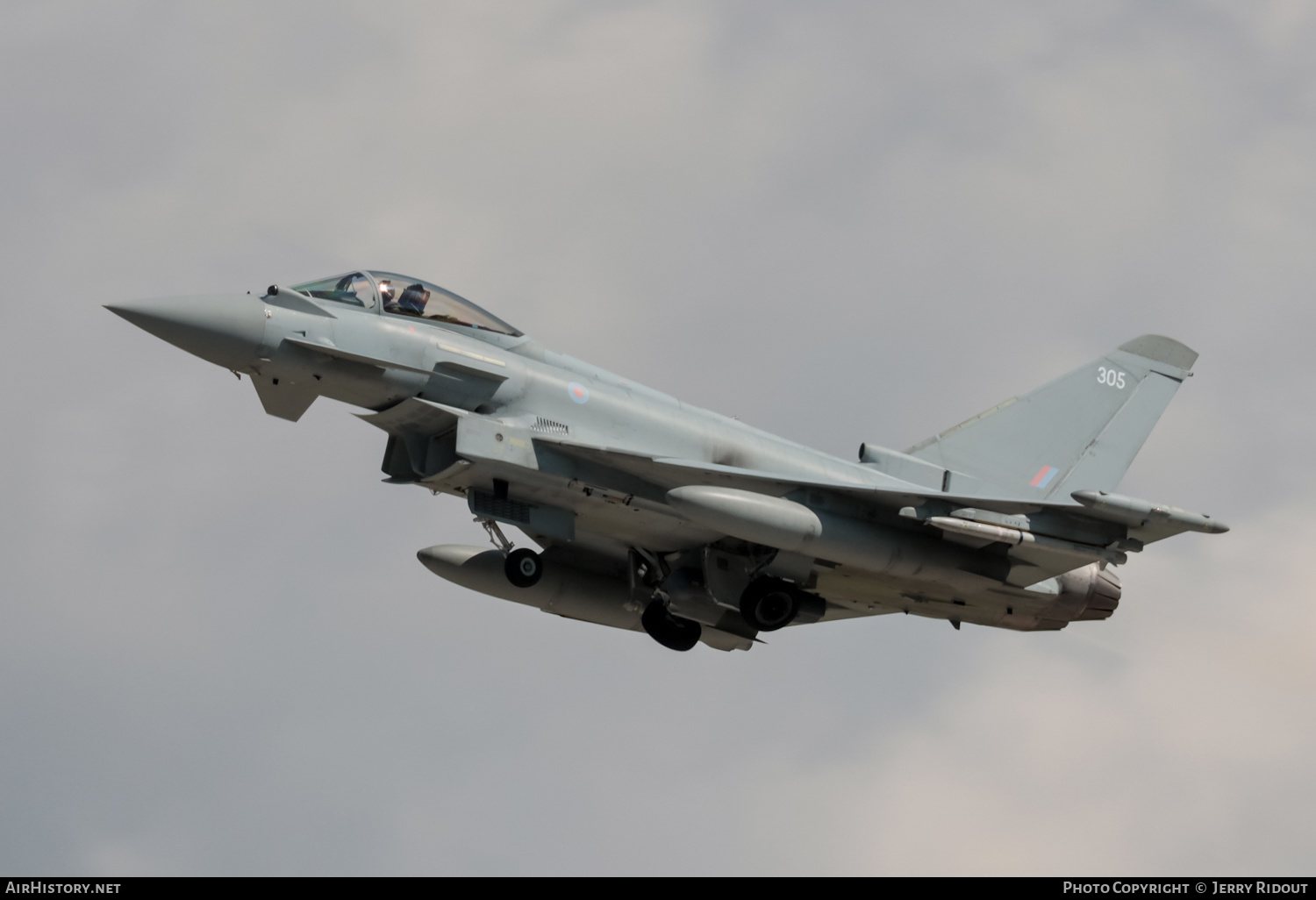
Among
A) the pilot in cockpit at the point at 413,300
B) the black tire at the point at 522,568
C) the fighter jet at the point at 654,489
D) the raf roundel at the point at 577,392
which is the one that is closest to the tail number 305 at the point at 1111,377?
the fighter jet at the point at 654,489

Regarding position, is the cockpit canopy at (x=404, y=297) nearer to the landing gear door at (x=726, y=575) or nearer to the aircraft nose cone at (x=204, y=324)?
the aircraft nose cone at (x=204, y=324)

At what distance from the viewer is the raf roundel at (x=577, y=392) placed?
61.8 ft

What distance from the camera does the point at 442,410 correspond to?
59.0 feet

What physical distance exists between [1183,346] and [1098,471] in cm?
277

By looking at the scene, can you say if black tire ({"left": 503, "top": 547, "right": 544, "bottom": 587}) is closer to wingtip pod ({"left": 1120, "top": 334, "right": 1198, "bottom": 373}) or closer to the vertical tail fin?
the vertical tail fin

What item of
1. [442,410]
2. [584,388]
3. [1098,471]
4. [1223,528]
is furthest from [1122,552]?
[442,410]

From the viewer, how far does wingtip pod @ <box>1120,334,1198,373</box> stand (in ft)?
78.7

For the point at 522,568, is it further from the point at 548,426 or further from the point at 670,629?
the point at 670,629

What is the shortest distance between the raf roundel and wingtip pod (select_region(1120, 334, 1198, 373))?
9.18 meters

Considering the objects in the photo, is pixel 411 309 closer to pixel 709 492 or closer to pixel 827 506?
pixel 709 492

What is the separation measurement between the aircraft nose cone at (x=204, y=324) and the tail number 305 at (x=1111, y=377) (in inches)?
483

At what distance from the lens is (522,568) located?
751 inches

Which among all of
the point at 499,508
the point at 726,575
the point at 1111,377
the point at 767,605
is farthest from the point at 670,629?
the point at 1111,377

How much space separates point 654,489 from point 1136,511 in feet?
18.1
